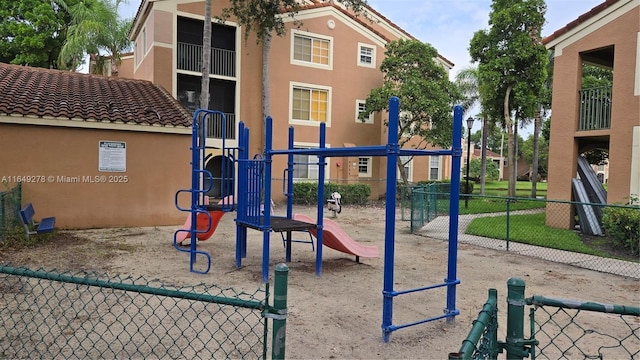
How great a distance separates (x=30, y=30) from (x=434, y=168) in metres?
24.9

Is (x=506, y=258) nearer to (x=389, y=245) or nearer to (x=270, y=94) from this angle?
(x=389, y=245)

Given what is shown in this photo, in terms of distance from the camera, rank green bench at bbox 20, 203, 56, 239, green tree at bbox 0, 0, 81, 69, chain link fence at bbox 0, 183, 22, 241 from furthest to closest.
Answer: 1. green tree at bbox 0, 0, 81, 69
2. green bench at bbox 20, 203, 56, 239
3. chain link fence at bbox 0, 183, 22, 241

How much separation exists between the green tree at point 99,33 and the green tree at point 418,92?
12.7m

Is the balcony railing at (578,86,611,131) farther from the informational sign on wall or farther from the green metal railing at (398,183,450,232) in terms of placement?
the informational sign on wall

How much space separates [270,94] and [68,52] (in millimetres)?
10041

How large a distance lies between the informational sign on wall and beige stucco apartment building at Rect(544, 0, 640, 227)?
12.5 meters

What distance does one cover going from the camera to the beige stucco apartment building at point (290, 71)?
18266 mm

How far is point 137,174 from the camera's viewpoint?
1225 centimetres

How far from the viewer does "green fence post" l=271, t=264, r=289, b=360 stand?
2137mm

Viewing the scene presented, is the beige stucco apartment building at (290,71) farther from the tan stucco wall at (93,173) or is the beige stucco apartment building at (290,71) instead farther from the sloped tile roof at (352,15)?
the tan stucco wall at (93,173)

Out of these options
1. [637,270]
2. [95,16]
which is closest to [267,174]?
[637,270]

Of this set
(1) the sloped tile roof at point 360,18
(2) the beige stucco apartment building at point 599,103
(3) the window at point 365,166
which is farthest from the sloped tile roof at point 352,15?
(2) the beige stucco apartment building at point 599,103

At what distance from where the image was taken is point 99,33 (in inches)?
814

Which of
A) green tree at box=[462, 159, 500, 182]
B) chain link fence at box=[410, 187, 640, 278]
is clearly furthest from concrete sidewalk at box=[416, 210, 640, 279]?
green tree at box=[462, 159, 500, 182]
